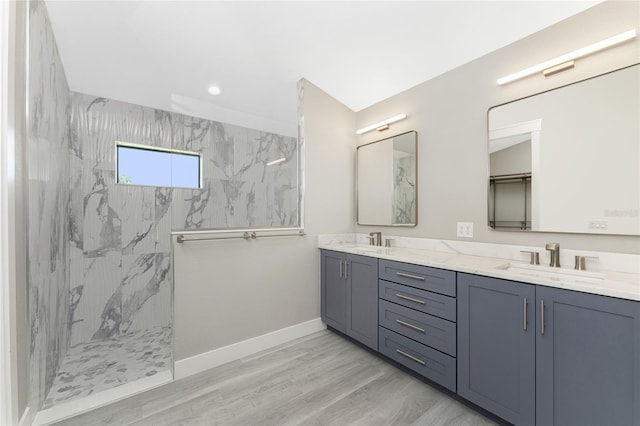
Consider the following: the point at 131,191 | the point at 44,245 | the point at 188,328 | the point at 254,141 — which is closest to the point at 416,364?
the point at 188,328

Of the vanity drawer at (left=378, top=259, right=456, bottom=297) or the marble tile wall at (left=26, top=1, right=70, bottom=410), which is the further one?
the vanity drawer at (left=378, top=259, right=456, bottom=297)

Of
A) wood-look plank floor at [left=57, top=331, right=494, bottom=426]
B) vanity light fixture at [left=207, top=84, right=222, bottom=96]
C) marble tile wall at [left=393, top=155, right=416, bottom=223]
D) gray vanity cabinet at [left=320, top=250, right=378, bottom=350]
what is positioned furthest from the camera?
marble tile wall at [left=393, top=155, right=416, bottom=223]

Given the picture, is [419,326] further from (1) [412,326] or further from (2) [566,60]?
(2) [566,60]

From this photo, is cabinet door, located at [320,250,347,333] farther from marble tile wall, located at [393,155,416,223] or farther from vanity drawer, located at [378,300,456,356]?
marble tile wall, located at [393,155,416,223]

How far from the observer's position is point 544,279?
1.26m

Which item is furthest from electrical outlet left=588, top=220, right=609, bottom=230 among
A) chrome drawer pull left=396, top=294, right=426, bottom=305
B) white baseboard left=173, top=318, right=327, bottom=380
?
white baseboard left=173, top=318, right=327, bottom=380

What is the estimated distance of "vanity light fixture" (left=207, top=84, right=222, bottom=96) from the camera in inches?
90.4

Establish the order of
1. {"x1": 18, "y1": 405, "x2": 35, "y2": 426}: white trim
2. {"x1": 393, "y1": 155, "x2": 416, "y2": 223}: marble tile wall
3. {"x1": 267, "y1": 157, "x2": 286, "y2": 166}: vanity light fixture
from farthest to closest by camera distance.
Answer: {"x1": 267, "y1": 157, "x2": 286, "y2": 166}: vanity light fixture < {"x1": 393, "y1": 155, "x2": 416, "y2": 223}: marble tile wall < {"x1": 18, "y1": 405, "x2": 35, "y2": 426}: white trim

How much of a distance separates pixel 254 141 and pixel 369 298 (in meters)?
1.82

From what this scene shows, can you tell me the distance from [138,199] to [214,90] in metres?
1.37

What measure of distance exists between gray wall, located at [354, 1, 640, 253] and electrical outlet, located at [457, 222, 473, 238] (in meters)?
0.04

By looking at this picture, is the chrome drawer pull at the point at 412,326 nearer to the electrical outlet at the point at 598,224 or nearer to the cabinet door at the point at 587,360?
the cabinet door at the point at 587,360

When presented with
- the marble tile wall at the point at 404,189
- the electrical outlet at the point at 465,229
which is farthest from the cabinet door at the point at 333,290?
the electrical outlet at the point at 465,229

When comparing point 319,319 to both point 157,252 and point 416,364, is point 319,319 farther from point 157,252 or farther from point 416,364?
point 157,252
